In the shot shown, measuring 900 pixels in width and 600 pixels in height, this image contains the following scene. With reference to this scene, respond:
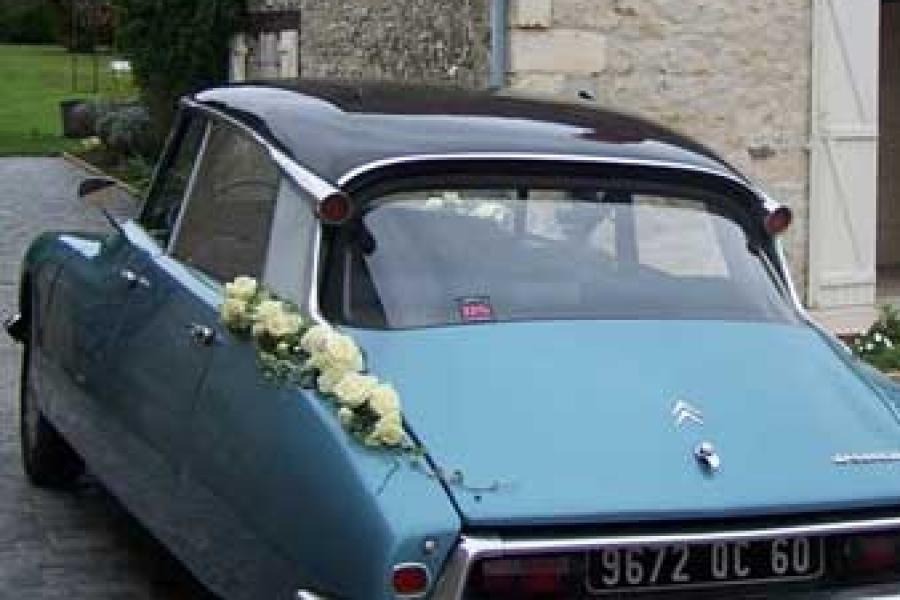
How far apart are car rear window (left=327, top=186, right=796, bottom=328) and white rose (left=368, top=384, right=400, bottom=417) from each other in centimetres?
47

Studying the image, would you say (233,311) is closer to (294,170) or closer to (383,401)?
(294,170)

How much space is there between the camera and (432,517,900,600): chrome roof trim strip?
3.62m

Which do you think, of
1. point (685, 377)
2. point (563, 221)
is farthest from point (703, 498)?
point (563, 221)

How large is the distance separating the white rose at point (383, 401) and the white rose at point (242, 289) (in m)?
0.72

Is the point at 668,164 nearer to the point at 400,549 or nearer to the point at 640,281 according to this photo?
the point at 640,281

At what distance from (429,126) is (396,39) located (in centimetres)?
849

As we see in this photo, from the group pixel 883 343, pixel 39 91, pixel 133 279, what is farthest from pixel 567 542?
pixel 39 91

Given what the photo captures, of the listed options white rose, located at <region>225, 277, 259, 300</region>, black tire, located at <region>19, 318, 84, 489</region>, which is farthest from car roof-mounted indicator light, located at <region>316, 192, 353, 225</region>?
black tire, located at <region>19, 318, 84, 489</region>

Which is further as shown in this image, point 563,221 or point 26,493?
point 26,493

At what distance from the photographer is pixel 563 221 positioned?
15.5 ft

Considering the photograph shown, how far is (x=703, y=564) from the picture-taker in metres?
3.85

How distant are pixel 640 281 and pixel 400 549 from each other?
4.52ft

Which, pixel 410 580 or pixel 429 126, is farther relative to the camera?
pixel 429 126

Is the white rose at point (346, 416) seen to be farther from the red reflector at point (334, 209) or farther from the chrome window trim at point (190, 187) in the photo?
the chrome window trim at point (190, 187)
